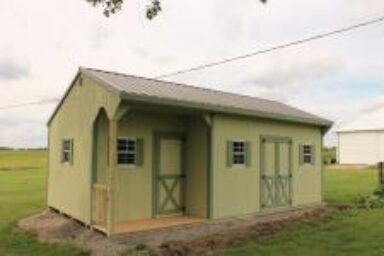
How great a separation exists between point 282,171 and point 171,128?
4.59 m

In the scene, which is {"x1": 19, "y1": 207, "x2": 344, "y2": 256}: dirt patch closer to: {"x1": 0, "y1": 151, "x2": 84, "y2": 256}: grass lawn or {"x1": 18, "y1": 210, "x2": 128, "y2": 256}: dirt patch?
{"x1": 18, "y1": 210, "x2": 128, "y2": 256}: dirt patch

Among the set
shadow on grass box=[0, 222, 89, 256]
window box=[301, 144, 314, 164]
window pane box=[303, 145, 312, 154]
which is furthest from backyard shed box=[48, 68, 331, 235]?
window pane box=[303, 145, 312, 154]

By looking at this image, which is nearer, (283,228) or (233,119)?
(283,228)

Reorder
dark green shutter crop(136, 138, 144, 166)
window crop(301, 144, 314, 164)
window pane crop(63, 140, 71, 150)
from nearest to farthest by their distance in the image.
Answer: dark green shutter crop(136, 138, 144, 166), window pane crop(63, 140, 71, 150), window crop(301, 144, 314, 164)

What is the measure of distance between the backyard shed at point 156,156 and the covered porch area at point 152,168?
1.0 inches

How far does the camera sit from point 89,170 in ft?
46.3

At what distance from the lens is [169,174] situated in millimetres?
15539

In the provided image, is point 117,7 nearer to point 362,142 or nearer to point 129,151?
point 129,151

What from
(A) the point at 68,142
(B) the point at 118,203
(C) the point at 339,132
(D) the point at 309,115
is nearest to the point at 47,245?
(B) the point at 118,203

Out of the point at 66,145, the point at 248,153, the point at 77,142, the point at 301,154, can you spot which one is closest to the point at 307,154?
the point at 301,154

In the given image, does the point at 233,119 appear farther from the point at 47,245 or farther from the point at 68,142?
the point at 47,245

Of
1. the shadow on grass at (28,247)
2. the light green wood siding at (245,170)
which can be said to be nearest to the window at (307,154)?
the light green wood siding at (245,170)

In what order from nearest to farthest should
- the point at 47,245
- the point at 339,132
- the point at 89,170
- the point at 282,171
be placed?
the point at 47,245
the point at 89,170
the point at 282,171
the point at 339,132

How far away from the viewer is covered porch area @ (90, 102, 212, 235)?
45.5ft
